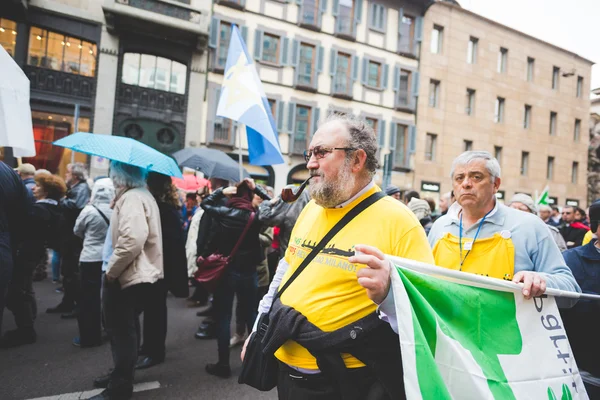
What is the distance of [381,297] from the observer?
1410mm

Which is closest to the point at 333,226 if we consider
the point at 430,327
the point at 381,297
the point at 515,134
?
the point at 381,297

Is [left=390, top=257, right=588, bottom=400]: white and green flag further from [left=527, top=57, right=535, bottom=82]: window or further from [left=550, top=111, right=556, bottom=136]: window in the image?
[left=550, top=111, right=556, bottom=136]: window

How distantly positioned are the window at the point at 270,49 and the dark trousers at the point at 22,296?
50.9ft

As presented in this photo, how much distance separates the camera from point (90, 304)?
4301 mm

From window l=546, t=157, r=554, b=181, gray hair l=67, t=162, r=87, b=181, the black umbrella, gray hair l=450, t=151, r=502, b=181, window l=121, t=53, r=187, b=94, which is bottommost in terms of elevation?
gray hair l=67, t=162, r=87, b=181

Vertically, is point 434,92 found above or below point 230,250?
above

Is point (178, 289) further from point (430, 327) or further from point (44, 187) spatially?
point (430, 327)

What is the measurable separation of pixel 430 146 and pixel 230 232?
19870 millimetres

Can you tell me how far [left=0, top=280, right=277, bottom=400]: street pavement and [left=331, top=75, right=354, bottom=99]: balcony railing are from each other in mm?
16336

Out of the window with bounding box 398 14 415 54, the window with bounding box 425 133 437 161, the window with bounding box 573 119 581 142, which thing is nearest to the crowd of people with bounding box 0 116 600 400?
the window with bounding box 425 133 437 161

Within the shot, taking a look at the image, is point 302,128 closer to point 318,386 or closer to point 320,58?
point 320,58

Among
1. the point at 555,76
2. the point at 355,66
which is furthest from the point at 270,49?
→ the point at 555,76

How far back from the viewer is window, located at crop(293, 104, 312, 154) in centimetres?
1858

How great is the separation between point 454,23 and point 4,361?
24623mm
